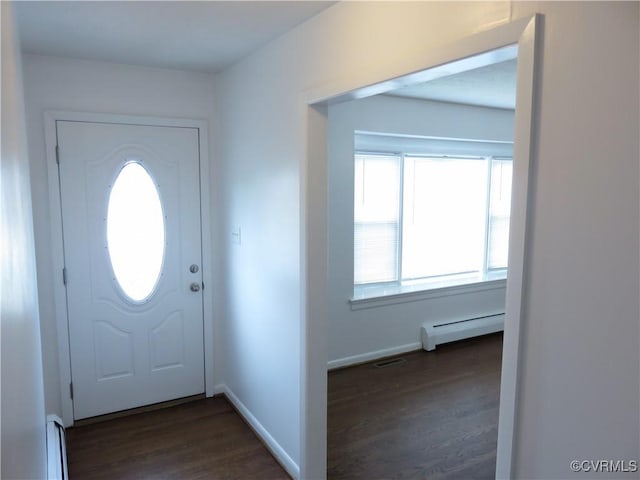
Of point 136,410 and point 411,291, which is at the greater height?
point 411,291

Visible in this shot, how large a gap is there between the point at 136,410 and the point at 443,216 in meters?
3.30

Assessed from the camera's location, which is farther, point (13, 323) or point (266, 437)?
point (266, 437)

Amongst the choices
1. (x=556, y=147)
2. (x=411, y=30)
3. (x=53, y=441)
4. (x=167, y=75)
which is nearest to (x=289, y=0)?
(x=411, y=30)

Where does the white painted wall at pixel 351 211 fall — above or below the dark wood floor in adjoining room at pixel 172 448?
above

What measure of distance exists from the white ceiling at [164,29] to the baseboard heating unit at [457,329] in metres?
2.43

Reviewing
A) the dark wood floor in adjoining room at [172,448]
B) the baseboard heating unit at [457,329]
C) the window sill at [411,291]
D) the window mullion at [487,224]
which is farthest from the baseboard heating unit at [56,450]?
the window mullion at [487,224]

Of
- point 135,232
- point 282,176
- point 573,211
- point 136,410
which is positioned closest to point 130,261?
point 135,232

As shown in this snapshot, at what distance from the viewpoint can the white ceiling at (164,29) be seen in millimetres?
2035

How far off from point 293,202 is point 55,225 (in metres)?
1.67

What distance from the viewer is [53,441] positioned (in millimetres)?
2637

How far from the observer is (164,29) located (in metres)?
2.34

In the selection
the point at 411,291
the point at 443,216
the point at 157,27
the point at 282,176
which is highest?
the point at 157,27

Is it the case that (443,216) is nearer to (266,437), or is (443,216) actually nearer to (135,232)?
(266,437)

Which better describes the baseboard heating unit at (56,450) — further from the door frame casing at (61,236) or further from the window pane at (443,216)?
the window pane at (443,216)
